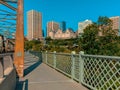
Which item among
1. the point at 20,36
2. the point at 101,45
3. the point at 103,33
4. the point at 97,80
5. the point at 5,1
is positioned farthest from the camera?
the point at 103,33

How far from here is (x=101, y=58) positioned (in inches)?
179

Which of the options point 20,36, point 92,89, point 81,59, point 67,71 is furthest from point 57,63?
point 92,89

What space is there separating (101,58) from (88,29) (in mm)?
5311

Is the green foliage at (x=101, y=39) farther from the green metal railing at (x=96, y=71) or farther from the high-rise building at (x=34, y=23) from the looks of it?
the high-rise building at (x=34, y=23)

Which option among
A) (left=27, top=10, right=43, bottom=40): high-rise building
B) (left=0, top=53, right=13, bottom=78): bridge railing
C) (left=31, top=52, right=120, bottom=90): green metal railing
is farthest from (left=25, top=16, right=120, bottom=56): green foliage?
(left=27, top=10, right=43, bottom=40): high-rise building

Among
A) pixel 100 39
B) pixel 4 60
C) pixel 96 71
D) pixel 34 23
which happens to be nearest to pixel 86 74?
pixel 96 71

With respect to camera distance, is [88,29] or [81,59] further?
[88,29]

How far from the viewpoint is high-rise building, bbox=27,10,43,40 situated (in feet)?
266

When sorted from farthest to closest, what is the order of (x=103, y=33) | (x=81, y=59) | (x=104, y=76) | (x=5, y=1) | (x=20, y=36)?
1. (x=103, y=33)
2. (x=5, y=1)
3. (x=20, y=36)
4. (x=81, y=59)
5. (x=104, y=76)

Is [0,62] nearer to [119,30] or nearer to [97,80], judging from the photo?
[97,80]

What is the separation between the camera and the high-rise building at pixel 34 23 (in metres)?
81.0

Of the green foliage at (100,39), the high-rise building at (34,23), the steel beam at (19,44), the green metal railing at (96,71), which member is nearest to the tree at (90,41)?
the green foliage at (100,39)

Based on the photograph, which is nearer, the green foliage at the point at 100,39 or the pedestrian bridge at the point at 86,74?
the pedestrian bridge at the point at 86,74

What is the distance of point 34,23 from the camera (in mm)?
83875
